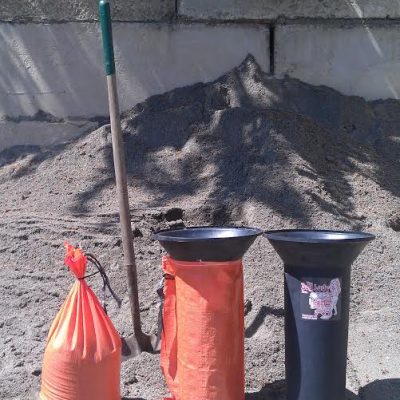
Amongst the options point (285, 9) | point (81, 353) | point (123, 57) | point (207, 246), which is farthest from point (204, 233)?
point (285, 9)

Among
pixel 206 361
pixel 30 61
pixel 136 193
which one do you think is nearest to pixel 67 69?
pixel 30 61

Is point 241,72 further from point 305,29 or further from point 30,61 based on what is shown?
point 30,61

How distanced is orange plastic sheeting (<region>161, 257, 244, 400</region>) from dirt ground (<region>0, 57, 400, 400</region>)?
18.8 inches

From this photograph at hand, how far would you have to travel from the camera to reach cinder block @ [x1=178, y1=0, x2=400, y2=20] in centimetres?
676

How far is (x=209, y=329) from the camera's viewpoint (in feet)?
11.7

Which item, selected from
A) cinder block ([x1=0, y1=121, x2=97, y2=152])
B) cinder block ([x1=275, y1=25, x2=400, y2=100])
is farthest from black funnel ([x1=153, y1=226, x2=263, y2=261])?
cinder block ([x1=275, y1=25, x2=400, y2=100])

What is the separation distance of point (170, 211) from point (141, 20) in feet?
7.08

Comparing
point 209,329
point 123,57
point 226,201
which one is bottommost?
point 209,329

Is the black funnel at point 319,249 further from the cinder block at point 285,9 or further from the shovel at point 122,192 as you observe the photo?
the cinder block at point 285,9

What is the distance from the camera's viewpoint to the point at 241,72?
6.76 metres

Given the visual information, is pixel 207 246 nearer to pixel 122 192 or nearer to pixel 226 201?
pixel 122 192

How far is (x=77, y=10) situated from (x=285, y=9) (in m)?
1.90

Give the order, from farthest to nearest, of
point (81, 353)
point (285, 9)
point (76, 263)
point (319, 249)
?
point (285, 9) < point (76, 263) < point (81, 353) < point (319, 249)

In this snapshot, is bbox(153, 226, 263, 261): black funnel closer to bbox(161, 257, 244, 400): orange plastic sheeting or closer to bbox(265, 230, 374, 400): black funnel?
bbox(161, 257, 244, 400): orange plastic sheeting
